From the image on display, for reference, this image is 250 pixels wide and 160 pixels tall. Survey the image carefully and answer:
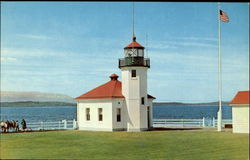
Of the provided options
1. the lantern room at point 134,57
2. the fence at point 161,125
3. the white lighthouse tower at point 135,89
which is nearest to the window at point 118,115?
the white lighthouse tower at point 135,89

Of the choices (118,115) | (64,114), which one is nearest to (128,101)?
(118,115)

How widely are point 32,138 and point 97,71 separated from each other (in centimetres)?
719

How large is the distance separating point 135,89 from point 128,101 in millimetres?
714

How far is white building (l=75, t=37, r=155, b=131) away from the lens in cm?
2064

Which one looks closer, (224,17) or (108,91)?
(224,17)

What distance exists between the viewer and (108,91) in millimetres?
21469

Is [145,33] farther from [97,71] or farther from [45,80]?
[45,80]

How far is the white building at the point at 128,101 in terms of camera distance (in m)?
20.6

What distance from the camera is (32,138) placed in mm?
16922

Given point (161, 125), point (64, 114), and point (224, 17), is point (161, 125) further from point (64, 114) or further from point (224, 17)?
point (64, 114)

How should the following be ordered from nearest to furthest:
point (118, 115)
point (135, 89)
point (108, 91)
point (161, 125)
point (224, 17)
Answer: point (224, 17) < point (135, 89) < point (118, 115) < point (108, 91) < point (161, 125)

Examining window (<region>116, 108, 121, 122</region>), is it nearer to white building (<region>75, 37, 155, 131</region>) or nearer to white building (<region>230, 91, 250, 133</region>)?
white building (<region>75, 37, 155, 131</region>)

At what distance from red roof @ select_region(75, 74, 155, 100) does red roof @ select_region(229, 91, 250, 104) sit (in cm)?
548

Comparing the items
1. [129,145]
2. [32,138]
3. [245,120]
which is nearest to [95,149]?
[129,145]
